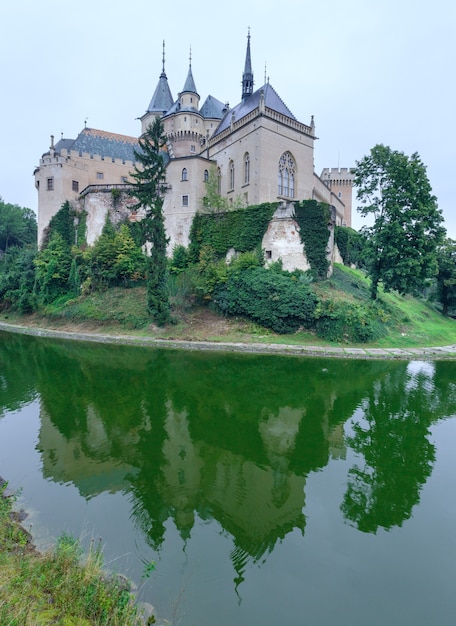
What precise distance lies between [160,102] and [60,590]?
46499 millimetres

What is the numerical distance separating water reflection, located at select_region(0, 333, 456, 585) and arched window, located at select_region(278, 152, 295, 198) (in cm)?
1866

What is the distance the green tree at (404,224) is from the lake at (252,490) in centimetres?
1157

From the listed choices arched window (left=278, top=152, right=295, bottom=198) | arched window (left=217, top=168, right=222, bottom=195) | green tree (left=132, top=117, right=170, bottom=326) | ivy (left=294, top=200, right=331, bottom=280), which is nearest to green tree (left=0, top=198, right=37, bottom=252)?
arched window (left=217, top=168, right=222, bottom=195)

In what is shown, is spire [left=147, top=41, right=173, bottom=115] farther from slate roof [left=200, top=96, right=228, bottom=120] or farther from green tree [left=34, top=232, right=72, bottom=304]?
green tree [left=34, top=232, right=72, bottom=304]

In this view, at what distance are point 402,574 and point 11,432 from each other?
352 inches

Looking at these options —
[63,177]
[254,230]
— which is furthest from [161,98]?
[254,230]

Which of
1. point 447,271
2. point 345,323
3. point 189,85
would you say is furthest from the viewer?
point 189,85

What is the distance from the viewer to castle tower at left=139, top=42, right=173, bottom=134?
39.6m

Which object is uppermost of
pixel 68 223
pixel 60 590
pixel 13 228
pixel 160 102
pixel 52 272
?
pixel 160 102

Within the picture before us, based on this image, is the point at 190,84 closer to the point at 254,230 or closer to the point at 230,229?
the point at 230,229

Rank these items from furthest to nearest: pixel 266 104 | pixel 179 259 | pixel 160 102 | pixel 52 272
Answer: pixel 160 102, pixel 52 272, pixel 179 259, pixel 266 104

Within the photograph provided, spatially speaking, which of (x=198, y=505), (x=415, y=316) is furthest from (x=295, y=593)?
(x=415, y=316)

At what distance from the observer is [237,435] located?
8.70 metres

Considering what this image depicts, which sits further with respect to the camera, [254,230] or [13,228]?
[13,228]
